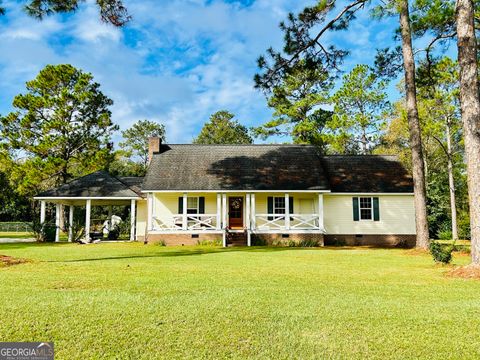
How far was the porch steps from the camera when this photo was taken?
69.1ft

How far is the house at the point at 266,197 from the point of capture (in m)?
21.4

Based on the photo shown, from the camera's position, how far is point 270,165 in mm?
23484

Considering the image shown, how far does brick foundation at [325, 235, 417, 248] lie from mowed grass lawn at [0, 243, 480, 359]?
13954 mm

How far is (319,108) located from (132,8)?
2632 cm

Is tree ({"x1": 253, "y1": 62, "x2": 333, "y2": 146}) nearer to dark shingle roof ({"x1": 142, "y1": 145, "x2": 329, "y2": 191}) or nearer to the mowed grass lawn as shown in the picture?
dark shingle roof ({"x1": 142, "y1": 145, "x2": 329, "y2": 191})

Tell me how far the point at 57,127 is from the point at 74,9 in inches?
888

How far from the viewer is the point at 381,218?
74.1 ft

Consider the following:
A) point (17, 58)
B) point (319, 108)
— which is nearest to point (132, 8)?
point (17, 58)

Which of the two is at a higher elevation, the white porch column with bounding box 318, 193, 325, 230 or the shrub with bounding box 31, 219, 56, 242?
the white porch column with bounding box 318, 193, 325, 230

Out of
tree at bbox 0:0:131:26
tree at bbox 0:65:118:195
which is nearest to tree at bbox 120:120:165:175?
tree at bbox 0:65:118:195

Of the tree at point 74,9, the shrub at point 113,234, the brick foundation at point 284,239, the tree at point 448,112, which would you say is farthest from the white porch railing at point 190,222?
the tree at point 448,112

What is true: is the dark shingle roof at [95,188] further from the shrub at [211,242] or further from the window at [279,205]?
the window at [279,205]

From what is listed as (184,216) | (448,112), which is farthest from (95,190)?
(448,112)

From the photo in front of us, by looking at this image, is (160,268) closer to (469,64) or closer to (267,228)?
(469,64)
